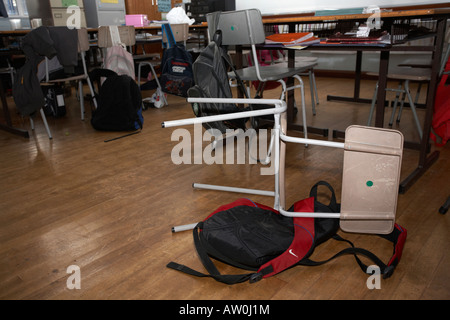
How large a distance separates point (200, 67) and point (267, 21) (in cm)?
90

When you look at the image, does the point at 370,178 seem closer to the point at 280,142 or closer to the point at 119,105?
the point at 280,142

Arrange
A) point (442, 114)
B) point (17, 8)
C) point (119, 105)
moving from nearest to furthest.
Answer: point (442, 114) → point (119, 105) → point (17, 8)

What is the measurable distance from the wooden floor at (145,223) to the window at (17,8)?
11.9ft

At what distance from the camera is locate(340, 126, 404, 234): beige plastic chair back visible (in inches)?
47.3

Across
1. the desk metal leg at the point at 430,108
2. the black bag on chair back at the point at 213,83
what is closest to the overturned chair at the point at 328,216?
the black bag on chair back at the point at 213,83

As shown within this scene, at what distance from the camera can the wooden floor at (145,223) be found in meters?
1.30

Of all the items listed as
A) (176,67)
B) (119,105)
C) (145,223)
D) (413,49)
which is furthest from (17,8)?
(413,49)

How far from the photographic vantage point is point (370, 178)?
4.13 ft

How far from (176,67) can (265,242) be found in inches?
109

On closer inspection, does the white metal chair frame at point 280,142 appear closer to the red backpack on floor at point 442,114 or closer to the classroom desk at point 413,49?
the classroom desk at point 413,49

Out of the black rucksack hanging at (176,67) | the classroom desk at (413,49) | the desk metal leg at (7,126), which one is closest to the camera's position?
the classroom desk at (413,49)

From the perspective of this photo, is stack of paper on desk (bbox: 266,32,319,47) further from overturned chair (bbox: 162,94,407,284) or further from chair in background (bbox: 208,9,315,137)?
overturned chair (bbox: 162,94,407,284)
